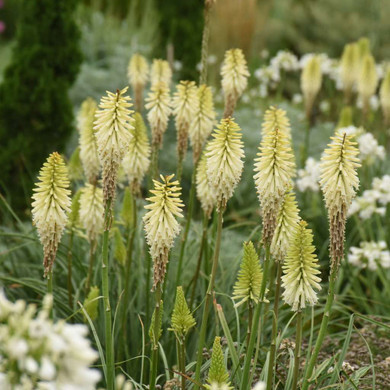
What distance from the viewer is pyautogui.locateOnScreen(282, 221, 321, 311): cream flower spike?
2818 millimetres

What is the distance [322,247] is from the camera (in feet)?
20.2

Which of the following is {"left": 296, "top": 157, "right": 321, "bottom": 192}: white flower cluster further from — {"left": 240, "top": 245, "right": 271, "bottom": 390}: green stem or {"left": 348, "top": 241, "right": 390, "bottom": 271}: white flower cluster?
{"left": 240, "top": 245, "right": 271, "bottom": 390}: green stem

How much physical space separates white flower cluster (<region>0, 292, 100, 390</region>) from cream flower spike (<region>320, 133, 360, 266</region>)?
140cm

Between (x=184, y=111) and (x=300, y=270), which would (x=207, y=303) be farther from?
(x=184, y=111)

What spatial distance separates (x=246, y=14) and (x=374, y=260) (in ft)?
25.6

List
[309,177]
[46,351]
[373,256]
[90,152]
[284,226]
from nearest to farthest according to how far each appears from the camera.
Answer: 1. [46,351]
2. [284,226]
3. [90,152]
4. [373,256]
5. [309,177]

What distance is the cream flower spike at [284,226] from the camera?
2953 mm

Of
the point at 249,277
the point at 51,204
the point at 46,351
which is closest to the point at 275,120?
the point at 249,277

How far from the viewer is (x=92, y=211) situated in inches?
153

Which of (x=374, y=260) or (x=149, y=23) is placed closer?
(x=374, y=260)

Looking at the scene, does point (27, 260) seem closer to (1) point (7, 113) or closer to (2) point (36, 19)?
(1) point (7, 113)

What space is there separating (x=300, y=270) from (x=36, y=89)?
4.47 meters

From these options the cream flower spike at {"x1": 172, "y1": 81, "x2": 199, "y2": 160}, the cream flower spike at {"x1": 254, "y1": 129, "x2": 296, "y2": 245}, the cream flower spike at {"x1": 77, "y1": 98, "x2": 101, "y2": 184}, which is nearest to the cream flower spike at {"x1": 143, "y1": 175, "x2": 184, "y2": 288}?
the cream flower spike at {"x1": 254, "y1": 129, "x2": 296, "y2": 245}

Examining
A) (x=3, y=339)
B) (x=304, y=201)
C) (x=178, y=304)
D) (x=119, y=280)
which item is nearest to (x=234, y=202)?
(x=304, y=201)
